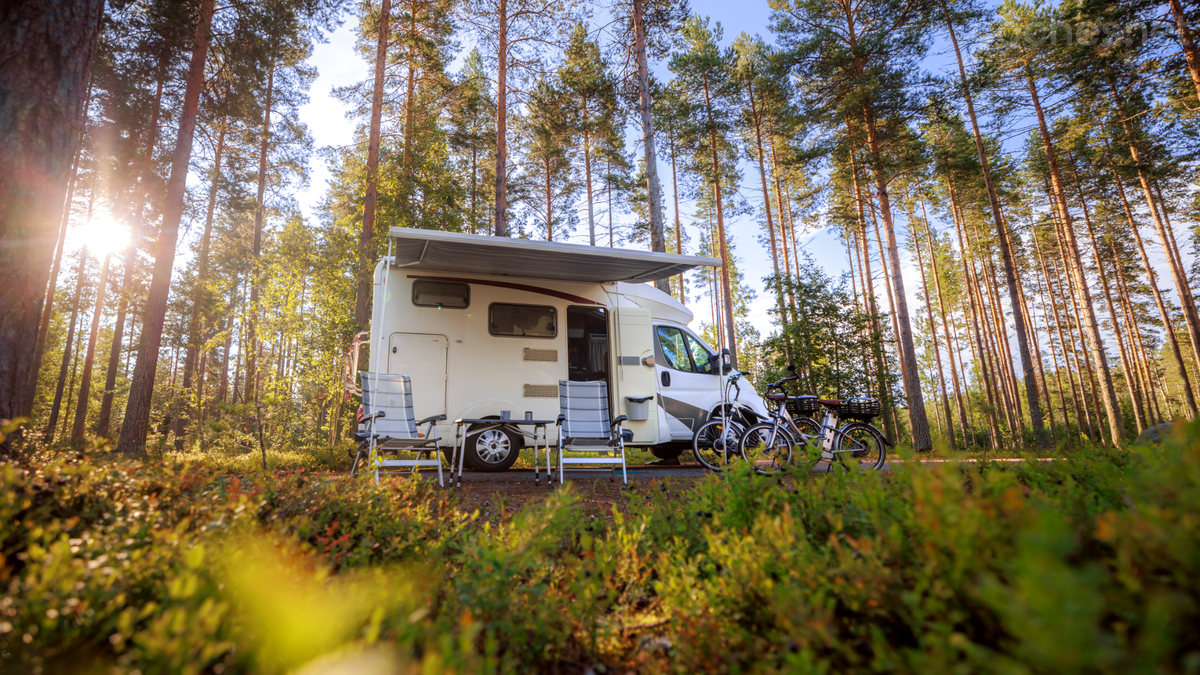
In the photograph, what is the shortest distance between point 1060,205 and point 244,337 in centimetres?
2327

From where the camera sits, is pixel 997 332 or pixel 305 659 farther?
pixel 997 332

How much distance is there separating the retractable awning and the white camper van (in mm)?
22

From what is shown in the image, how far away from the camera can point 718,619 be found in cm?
170

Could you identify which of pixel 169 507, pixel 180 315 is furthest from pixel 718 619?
pixel 180 315

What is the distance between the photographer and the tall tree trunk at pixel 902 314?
453 inches

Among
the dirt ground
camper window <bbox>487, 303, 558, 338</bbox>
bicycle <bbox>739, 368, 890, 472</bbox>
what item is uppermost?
camper window <bbox>487, 303, 558, 338</bbox>

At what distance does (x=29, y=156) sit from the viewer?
3.15 meters

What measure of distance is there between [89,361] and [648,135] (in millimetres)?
18529

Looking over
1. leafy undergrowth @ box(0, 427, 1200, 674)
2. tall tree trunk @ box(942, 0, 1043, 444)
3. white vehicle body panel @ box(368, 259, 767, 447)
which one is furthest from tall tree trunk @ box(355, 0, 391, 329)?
tall tree trunk @ box(942, 0, 1043, 444)

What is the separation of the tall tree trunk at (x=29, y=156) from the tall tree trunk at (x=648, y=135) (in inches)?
339

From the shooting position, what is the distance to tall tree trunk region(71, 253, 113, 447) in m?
14.7

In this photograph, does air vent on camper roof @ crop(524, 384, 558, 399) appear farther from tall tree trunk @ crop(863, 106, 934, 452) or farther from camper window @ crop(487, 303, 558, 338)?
tall tree trunk @ crop(863, 106, 934, 452)

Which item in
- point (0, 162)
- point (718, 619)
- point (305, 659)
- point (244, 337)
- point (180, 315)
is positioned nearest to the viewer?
point (305, 659)

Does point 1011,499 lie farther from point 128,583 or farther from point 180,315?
point 180,315
